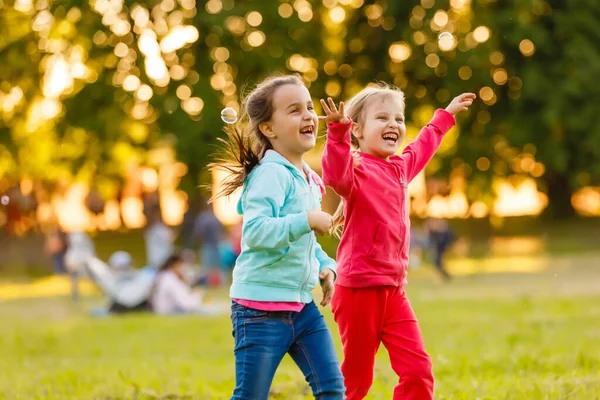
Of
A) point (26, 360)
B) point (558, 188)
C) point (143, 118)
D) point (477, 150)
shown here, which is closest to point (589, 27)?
point (477, 150)

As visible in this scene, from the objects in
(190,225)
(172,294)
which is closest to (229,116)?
(172,294)

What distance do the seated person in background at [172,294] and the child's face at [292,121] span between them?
10928mm

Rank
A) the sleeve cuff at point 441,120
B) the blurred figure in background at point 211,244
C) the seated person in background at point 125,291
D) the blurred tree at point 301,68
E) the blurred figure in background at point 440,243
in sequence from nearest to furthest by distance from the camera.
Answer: the sleeve cuff at point 441,120
the seated person in background at point 125,291
the blurred figure in background at point 440,243
the blurred figure in background at point 211,244
the blurred tree at point 301,68

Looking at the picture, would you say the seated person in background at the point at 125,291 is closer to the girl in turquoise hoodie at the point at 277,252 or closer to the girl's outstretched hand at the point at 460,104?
the girl's outstretched hand at the point at 460,104

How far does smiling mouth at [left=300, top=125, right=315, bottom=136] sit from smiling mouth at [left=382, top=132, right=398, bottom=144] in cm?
72

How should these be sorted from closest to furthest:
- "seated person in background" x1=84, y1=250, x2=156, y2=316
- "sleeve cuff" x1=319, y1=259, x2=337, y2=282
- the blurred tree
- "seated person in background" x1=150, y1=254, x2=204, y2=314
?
"sleeve cuff" x1=319, y1=259, x2=337, y2=282 → "seated person in background" x1=150, y1=254, x2=204, y2=314 → "seated person in background" x1=84, y1=250, x2=156, y2=316 → the blurred tree

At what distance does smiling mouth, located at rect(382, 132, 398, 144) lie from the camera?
5.25 meters

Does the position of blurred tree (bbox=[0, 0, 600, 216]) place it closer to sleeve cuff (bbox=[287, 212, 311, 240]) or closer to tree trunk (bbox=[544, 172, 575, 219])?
tree trunk (bbox=[544, 172, 575, 219])

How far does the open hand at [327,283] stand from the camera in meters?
4.68

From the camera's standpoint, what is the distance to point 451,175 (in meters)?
29.9

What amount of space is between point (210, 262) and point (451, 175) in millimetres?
10513

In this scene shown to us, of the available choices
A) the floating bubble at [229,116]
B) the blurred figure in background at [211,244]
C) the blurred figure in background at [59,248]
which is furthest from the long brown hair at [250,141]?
the blurred figure in background at [59,248]

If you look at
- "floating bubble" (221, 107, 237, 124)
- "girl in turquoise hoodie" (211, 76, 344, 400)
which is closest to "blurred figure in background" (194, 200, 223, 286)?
"floating bubble" (221, 107, 237, 124)

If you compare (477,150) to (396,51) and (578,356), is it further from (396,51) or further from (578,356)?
(578,356)
